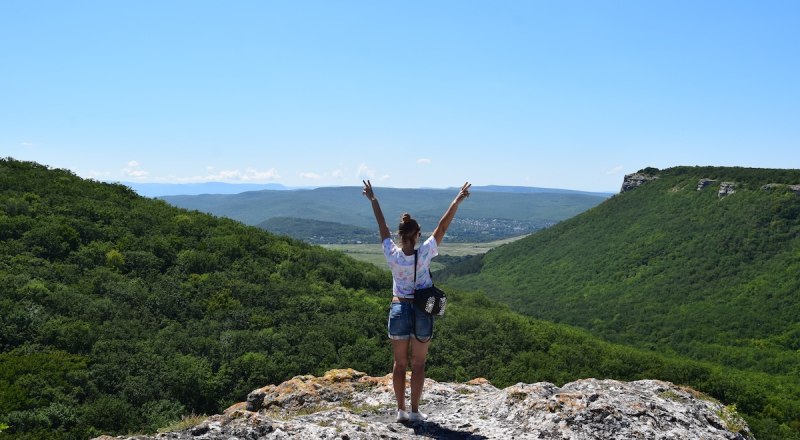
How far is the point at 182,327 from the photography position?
1997 centimetres

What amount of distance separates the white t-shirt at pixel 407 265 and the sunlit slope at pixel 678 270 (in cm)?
5044

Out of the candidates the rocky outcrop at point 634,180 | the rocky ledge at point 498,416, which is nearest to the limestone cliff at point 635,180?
the rocky outcrop at point 634,180

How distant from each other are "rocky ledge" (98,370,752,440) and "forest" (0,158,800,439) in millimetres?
5769

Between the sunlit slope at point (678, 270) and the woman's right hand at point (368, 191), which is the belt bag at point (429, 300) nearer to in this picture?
the woman's right hand at point (368, 191)

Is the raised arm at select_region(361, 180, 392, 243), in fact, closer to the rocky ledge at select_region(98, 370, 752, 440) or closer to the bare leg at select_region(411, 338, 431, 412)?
the bare leg at select_region(411, 338, 431, 412)

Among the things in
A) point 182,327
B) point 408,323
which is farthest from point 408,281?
point 182,327

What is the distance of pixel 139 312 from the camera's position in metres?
19.7

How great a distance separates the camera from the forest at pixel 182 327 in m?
14.1

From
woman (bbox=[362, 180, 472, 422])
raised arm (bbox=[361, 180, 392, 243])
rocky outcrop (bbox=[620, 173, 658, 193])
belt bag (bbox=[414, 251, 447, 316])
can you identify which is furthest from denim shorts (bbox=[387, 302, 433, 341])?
rocky outcrop (bbox=[620, 173, 658, 193])

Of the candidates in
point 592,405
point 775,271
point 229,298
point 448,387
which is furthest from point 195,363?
point 775,271

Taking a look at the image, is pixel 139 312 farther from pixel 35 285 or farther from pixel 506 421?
pixel 506 421

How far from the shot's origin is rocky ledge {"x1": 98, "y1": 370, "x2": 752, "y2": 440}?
751 cm

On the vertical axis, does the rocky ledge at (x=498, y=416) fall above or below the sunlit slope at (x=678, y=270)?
above

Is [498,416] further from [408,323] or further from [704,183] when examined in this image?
[704,183]
